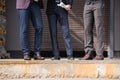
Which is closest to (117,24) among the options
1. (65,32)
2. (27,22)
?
(65,32)

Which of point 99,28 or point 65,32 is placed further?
point 65,32

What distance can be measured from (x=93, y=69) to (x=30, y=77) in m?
1.20

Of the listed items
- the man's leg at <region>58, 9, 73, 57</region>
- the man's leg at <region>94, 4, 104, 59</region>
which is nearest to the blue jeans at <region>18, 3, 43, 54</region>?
the man's leg at <region>58, 9, 73, 57</region>

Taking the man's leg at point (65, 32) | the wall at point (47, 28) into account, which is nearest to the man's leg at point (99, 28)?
the man's leg at point (65, 32)

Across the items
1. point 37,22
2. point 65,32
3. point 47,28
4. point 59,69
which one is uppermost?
point 37,22

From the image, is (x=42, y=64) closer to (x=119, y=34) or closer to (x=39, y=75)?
(x=39, y=75)

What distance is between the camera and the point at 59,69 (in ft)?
26.6

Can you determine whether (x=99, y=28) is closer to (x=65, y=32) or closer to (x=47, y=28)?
(x=65, y=32)

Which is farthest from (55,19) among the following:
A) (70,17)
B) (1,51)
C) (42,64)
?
(70,17)

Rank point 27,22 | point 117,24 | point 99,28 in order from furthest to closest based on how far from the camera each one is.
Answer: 1. point 117,24
2. point 99,28
3. point 27,22

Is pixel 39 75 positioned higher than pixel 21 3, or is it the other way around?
pixel 21 3

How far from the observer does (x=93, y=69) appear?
8062mm

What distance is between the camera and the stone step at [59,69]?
317 inches

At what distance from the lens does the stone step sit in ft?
26.5
